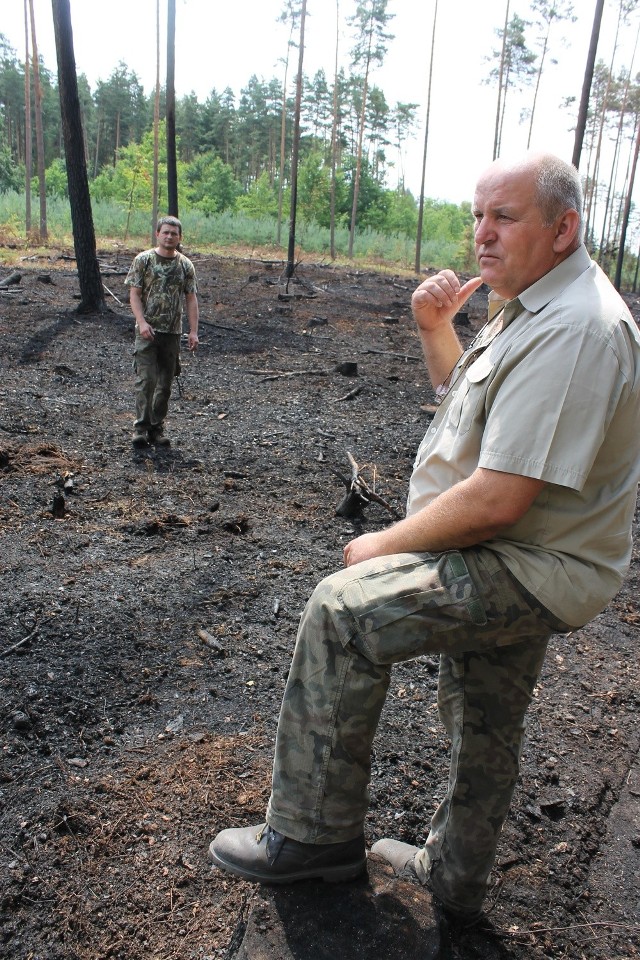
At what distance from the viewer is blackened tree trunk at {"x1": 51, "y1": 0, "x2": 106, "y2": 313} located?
11.5m

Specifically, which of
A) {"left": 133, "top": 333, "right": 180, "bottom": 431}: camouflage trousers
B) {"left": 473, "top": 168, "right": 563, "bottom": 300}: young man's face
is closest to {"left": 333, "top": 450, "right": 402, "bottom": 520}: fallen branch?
{"left": 133, "top": 333, "right": 180, "bottom": 431}: camouflage trousers

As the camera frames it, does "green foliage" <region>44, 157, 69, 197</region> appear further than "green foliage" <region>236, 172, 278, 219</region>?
No

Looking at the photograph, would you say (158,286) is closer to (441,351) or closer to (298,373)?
(298,373)

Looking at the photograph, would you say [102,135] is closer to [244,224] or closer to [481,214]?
[244,224]

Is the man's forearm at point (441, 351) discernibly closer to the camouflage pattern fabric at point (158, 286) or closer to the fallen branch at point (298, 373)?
the camouflage pattern fabric at point (158, 286)

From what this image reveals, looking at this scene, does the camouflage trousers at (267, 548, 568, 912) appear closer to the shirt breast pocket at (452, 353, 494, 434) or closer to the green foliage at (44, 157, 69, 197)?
the shirt breast pocket at (452, 353, 494, 434)

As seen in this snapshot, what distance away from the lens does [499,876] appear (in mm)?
2352

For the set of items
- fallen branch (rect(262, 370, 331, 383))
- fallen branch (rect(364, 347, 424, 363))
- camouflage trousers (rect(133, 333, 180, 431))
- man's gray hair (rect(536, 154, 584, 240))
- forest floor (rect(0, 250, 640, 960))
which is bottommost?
forest floor (rect(0, 250, 640, 960))

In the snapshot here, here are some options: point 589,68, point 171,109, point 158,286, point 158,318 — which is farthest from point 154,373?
point 589,68

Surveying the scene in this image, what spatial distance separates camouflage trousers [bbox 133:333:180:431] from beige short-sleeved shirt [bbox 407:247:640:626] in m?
5.48

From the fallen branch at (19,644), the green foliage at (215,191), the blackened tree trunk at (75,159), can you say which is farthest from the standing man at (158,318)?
the green foliage at (215,191)

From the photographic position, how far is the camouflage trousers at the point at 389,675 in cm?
155

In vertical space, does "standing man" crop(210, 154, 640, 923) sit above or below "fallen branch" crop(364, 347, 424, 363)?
above

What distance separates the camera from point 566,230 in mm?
1646
